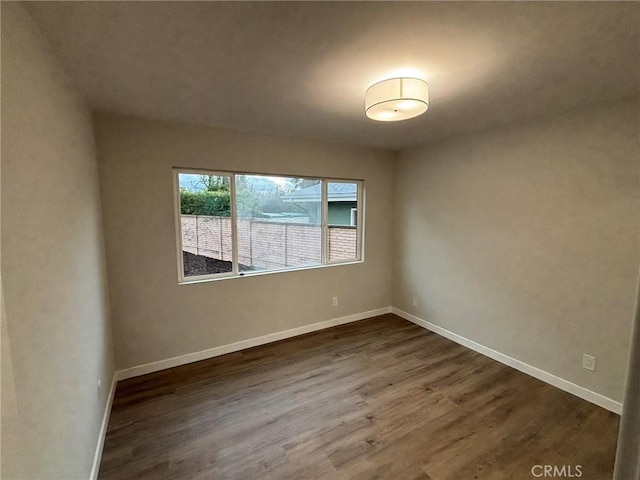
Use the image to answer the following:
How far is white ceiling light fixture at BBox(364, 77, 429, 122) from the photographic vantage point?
171 centimetres

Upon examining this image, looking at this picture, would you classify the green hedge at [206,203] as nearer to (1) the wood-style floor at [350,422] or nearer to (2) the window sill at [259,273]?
(2) the window sill at [259,273]

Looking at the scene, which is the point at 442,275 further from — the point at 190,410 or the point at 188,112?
the point at 188,112

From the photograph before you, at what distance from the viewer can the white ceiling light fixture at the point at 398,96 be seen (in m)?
1.71

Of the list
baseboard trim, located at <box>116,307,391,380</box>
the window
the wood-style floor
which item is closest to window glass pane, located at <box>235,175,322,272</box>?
the window

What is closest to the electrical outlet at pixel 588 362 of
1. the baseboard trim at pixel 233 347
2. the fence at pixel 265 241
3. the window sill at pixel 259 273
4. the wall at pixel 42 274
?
the baseboard trim at pixel 233 347

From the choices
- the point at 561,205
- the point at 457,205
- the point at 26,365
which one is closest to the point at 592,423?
the point at 561,205

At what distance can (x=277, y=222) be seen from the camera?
3.46 m

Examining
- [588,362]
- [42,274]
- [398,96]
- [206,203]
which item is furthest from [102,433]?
[588,362]

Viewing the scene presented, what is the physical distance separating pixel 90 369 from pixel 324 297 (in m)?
2.51

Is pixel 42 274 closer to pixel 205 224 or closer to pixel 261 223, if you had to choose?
pixel 205 224

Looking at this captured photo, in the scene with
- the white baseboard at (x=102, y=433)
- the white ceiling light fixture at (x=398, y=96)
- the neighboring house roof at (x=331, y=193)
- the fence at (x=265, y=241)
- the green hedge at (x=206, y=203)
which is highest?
the white ceiling light fixture at (x=398, y=96)

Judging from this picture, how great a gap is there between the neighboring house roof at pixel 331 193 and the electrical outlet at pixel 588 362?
2.84 metres

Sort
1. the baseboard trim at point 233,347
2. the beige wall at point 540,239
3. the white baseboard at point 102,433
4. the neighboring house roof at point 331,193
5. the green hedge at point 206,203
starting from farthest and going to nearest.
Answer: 1. the neighboring house roof at point 331,193
2. the green hedge at point 206,203
3. the baseboard trim at point 233,347
4. the beige wall at point 540,239
5. the white baseboard at point 102,433

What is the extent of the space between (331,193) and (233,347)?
7.35 ft
